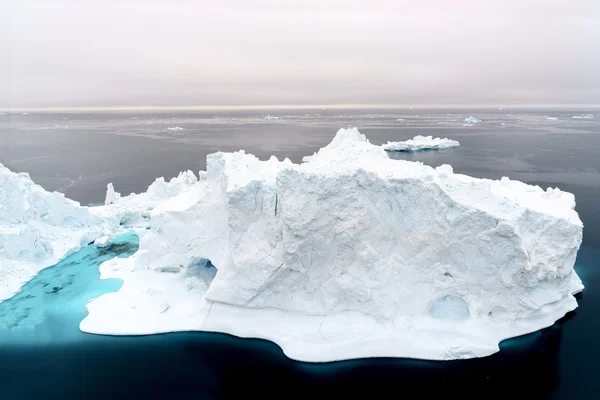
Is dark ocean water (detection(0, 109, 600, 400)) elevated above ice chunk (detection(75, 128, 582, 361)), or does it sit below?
below

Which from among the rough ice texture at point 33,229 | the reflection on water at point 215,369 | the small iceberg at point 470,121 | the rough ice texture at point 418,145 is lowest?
the reflection on water at point 215,369

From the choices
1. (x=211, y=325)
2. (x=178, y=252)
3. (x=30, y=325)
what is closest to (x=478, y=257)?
(x=211, y=325)

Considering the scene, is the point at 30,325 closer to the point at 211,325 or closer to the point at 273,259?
the point at 211,325

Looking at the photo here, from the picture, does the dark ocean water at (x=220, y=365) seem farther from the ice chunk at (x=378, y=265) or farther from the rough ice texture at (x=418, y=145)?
the rough ice texture at (x=418, y=145)

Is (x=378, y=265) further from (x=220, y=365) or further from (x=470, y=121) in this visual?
(x=470, y=121)

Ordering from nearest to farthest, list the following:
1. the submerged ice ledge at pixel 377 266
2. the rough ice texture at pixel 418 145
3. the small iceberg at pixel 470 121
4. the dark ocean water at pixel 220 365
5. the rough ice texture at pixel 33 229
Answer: the dark ocean water at pixel 220 365 → the submerged ice ledge at pixel 377 266 → the rough ice texture at pixel 33 229 → the rough ice texture at pixel 418 145 → the small iceberg at pixel 470 121

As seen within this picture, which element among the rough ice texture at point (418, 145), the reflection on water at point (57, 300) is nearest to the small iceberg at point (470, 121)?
the rough ice texture at point (418, 145)

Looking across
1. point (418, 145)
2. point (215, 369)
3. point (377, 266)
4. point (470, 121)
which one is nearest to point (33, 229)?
point (215, 369)

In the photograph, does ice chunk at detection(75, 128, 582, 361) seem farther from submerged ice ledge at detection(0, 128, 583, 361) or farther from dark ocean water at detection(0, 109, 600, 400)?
dark ocean water at detection(0, 109, 600, 400)

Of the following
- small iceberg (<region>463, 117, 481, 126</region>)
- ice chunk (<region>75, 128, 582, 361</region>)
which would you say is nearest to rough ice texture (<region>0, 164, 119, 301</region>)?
ice chunk (<region>75, 128, 582, 361</region>)
